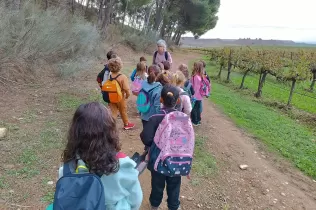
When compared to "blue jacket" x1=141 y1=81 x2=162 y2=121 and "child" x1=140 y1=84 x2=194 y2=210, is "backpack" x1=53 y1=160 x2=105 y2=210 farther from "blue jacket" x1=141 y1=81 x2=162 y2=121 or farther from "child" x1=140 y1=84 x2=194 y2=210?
"blue jacket" x1=141 y1=81 x2=162 y2=121

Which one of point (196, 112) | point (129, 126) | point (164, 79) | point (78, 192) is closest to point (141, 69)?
point (129, 126)

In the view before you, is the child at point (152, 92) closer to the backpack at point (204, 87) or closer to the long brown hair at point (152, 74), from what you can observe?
the long brown hair at point (152, 74)

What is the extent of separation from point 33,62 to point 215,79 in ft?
40.4

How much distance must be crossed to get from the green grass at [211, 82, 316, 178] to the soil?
0.35m

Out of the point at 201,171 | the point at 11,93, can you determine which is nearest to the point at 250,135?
the point at 201,171

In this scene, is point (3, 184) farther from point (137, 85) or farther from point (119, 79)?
point (137, 85)

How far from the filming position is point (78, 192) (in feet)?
5.05

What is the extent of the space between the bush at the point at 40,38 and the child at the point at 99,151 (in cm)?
556

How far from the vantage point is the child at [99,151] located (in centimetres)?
171

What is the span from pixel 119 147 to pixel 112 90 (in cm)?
338

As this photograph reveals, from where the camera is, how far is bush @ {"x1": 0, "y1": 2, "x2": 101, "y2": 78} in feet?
22.6

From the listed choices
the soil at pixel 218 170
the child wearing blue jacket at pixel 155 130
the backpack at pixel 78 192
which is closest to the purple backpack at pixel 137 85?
the soil at pixel 218 170

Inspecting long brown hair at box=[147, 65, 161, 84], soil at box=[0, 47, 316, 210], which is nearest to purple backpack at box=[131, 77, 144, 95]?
soil at box=[0, 47, 316, 210]

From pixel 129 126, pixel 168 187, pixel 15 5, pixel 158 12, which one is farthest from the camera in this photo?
pixel 158 12
